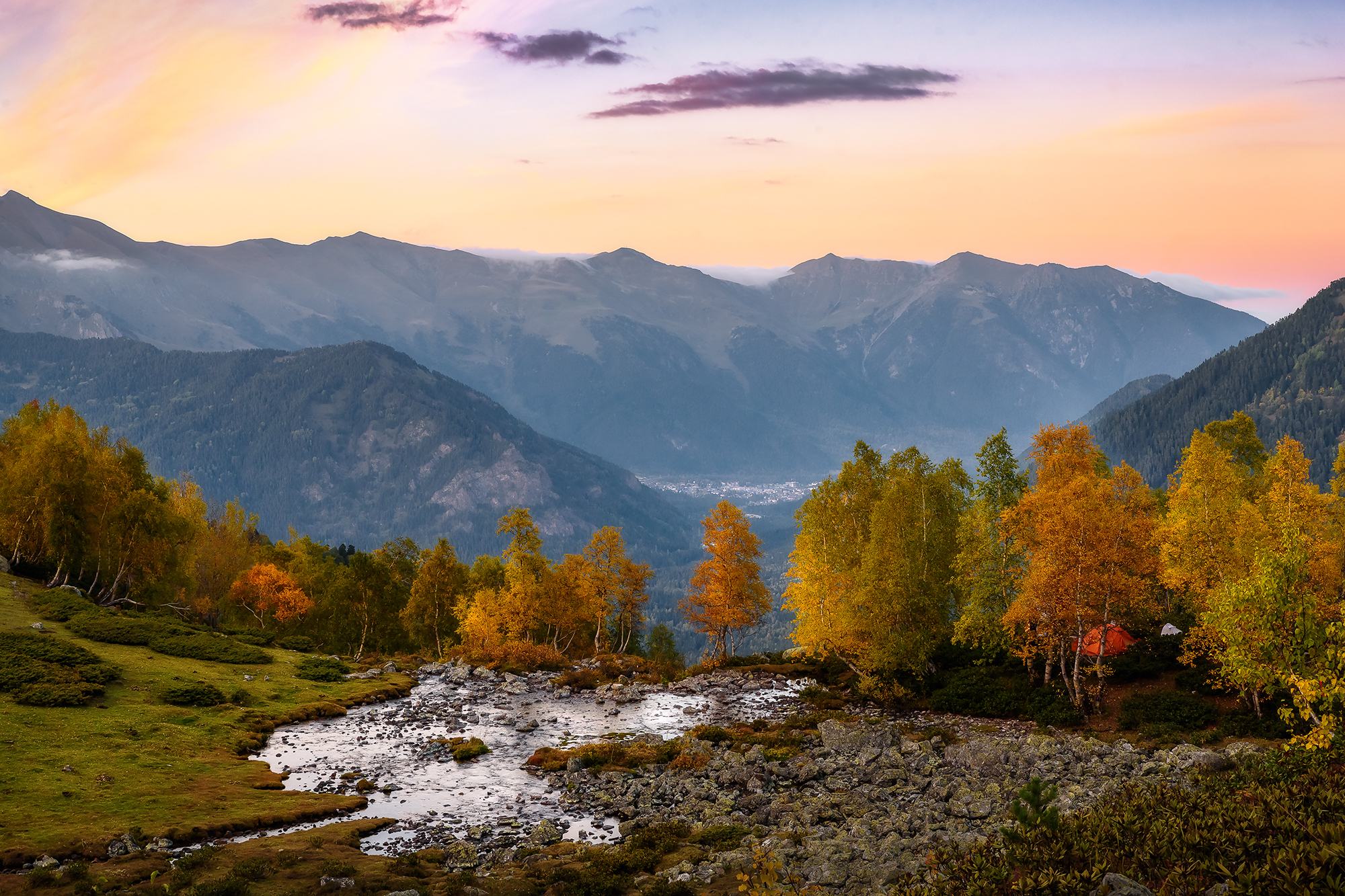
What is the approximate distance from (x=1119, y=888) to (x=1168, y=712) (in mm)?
34789

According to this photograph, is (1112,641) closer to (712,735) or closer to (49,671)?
(712,735)

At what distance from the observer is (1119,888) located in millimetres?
20875

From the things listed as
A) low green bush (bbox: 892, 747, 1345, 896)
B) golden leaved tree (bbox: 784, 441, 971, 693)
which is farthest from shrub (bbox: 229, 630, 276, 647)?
low green bush (bbox: 892, 747, 1345, 896)

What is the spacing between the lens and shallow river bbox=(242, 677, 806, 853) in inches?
1681

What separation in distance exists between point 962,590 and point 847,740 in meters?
24.9

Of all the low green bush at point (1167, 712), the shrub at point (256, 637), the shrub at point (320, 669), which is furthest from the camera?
the shrub at point (256, 637)

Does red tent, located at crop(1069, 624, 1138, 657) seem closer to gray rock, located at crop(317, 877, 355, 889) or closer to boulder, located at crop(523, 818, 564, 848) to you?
boulder, located at crop(523, 818, 564, 848)

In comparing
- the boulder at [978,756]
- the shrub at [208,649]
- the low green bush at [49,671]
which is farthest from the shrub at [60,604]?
the boulder at [978,756]

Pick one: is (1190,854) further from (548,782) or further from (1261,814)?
(548,782)

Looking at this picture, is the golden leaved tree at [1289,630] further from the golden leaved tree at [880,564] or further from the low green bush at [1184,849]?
the golden leaved tree at [880,564]

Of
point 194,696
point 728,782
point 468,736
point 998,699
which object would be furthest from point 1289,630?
point 194,696

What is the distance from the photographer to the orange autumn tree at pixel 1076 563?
166 ft

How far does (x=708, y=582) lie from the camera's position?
94.1 meters

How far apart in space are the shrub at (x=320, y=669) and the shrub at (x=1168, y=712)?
68943mm
